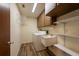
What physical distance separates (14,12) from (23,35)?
24.1 inches

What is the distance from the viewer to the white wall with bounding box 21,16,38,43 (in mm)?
1916

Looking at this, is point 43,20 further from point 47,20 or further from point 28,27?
point 28,27

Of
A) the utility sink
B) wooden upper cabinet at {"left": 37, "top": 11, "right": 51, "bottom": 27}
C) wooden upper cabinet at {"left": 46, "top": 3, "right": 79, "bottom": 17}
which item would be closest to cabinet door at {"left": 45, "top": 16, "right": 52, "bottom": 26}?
wooden upper cabinet at {"left": 37, "top": 11, "right": 51, "bottom": 27}

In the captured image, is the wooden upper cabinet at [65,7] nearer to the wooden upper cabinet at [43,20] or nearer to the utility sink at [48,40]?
the wooden upper cabinet at [43,20]

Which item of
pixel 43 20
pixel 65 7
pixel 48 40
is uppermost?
pixel 65 7

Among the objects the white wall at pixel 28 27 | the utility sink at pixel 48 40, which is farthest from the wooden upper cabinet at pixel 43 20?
the utility sink at pixel 48 40

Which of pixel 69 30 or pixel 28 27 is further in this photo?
pixel 28 27

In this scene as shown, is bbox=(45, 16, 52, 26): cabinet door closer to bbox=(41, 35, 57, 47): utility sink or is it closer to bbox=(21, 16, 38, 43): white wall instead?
bbox=(41, 35, 57, 47): utility sink

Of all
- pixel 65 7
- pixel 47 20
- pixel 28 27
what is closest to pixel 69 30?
pixel 65 7

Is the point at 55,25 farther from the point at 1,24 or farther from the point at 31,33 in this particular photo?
the point at 1,24

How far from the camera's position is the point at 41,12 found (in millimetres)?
2164

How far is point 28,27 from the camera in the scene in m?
1.96

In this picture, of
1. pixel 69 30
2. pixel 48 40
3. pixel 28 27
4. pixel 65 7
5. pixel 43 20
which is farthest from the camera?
pixel 48 40

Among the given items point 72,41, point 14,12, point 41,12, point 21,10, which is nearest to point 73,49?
point 72,41
